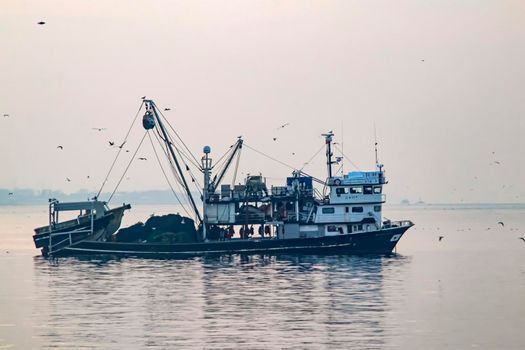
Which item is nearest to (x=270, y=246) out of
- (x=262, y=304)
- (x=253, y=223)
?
(x=253, y=223)

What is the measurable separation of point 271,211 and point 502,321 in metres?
49.9

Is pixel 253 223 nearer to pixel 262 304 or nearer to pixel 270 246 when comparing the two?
pixel 270 246

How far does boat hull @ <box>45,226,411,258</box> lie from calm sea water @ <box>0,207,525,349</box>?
53.9 inches

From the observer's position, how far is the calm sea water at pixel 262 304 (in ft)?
182

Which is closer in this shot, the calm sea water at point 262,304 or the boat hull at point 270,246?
the calm sea water at point 262,304

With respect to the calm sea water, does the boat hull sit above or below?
above

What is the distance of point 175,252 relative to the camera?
109 metres

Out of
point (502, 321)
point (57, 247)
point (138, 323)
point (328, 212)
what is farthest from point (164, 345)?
point (57, 247)

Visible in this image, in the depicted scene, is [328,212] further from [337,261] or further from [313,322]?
[313,322]

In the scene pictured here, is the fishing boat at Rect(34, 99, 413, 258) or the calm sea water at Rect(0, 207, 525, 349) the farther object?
the fishing boat at Rect(34, 99, 413, 258)

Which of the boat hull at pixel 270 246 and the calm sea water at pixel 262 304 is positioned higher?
the boat hull at pixel 270 246

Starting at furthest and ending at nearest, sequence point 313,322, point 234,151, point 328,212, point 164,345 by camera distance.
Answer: point 234,151, point 328,212, point 313,322, point 164,345

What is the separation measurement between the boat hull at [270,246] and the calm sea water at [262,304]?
137cm

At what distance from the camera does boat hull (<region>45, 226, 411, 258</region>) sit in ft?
349
